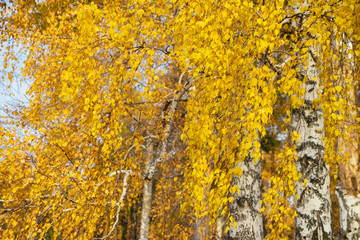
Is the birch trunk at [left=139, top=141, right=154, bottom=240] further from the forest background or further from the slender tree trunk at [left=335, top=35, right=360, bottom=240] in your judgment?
the slender tree trunk at [left=335, top=35, right=360, bottom=240]

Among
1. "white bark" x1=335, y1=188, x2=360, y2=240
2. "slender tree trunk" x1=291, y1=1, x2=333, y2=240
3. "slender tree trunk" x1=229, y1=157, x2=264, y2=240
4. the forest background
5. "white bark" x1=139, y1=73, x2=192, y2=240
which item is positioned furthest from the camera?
"white bark" x1=139, y1=73, x2=192, y2=240

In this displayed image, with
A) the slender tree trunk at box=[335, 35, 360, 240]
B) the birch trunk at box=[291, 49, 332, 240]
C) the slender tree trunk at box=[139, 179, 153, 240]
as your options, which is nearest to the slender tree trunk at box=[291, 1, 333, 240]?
the birch trunk at box=[291, 49, 332, 240]

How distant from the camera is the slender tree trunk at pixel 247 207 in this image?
10.4ft

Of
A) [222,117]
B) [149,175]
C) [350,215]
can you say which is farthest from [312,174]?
[149,175]

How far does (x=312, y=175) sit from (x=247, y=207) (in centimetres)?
76

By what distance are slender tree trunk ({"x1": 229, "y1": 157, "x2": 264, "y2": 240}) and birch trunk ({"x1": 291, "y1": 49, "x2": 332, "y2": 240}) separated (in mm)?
421

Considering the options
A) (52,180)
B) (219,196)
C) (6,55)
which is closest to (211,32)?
(219,196)

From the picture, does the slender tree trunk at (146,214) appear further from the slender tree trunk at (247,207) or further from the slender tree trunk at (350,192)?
the slender tree trunk at (350,192)

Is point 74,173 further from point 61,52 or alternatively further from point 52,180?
point 61,52

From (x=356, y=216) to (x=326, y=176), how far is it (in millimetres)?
1629

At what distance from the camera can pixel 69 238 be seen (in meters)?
3.72

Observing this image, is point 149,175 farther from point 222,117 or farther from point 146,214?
point 222,117

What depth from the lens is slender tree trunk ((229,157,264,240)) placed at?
3.17 m

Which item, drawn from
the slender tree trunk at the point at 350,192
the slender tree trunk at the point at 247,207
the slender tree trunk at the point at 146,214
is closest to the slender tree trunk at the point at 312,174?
the slender tree trunk at the point at 247,207
